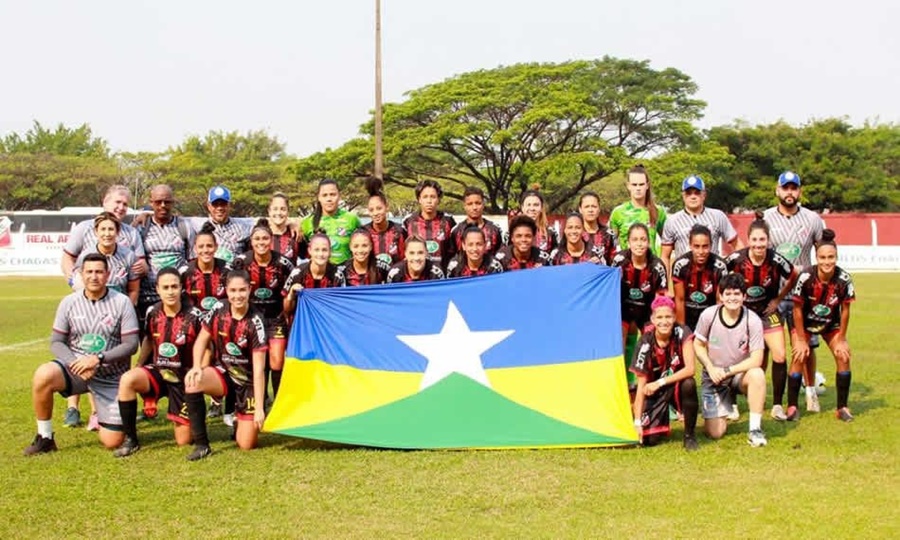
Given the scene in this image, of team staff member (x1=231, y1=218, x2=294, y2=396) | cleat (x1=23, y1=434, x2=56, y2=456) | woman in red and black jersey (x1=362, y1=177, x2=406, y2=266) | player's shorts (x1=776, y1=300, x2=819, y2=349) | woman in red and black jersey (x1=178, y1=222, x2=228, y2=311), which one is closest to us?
cleat (x1=23, y1=434, x2=56, y2=456)

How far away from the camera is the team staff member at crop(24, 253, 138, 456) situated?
22.9 ft

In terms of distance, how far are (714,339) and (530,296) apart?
1.42m

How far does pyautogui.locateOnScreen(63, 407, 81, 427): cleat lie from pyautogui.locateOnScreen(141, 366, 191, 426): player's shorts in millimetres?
1217

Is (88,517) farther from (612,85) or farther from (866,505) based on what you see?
(612,85)

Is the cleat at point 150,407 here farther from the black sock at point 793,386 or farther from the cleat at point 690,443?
the black sock at point 793,386

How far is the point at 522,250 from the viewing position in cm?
782

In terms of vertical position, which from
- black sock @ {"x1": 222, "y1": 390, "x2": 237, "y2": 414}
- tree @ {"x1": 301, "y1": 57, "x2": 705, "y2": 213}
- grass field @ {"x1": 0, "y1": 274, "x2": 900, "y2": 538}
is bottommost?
grass field @ {"x1": 0, "y1": 274, "x2": 900, "y2": 538}

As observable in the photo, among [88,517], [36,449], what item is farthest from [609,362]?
[36,449]

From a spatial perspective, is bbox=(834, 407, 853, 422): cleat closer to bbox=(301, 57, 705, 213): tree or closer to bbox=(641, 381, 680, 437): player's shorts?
bbox=(641, 381, 680, 437): player's shorts

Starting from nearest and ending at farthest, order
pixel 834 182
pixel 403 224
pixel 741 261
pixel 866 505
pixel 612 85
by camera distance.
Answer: pixel 866 505 → pixel 741 261 → pixel 403 224 → pixel 612 85 → pixel 834 182

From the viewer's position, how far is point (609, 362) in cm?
684

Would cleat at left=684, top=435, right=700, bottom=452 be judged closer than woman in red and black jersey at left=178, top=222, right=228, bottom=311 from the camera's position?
Yes

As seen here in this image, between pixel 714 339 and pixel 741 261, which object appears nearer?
pixel 714 339

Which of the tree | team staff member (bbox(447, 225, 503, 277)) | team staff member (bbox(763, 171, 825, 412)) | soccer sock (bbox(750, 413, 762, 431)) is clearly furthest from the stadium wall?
soccer sock (bbox(750, 413, 762, 431))
